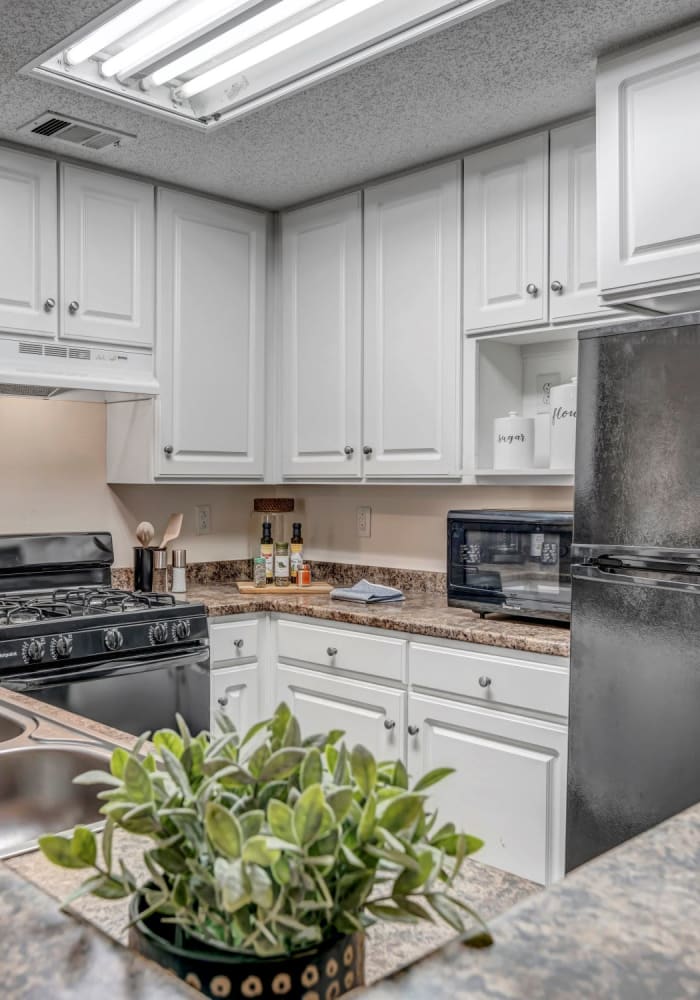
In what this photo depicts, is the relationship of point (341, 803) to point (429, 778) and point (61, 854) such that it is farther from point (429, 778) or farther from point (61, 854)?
point (61, 854)

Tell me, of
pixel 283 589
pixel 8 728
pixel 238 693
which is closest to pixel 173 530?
pixel 283 589

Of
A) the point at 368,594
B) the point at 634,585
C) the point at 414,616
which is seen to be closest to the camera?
the point at 634,585

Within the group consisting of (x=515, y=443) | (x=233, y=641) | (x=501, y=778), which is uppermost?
(x=515, y=443)

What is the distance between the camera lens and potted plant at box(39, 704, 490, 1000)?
1.73ft

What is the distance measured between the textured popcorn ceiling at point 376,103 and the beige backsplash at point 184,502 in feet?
3.22

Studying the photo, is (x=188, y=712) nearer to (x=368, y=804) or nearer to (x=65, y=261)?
(x=65, y=261)

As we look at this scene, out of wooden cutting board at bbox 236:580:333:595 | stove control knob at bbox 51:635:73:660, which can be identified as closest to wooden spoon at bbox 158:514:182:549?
wooden cutting board at bbox 236:580:333:595

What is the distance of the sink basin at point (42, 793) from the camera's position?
132 centimetres

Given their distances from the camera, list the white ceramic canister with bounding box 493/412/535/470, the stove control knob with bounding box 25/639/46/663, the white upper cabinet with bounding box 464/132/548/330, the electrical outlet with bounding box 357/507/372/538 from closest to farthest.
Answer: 1. the stove control knob with bounding box 25/639/46/663
2. the white upper cabinet with bounding box 464/132/548/330
3. the white ceramic canister with bounding box 493/412/535/470
4. the electrical outlet with bounding box 357/507/372/538

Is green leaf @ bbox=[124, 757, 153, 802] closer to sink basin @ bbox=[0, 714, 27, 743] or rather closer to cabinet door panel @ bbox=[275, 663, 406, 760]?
sink basin @ bbox=[0, 714, 27, 743]

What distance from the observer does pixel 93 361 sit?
3174 millimetres

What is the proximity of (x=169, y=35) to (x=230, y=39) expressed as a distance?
15 cm

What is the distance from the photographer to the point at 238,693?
10.5ft

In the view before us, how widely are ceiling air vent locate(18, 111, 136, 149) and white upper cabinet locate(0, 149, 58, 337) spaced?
16cm
